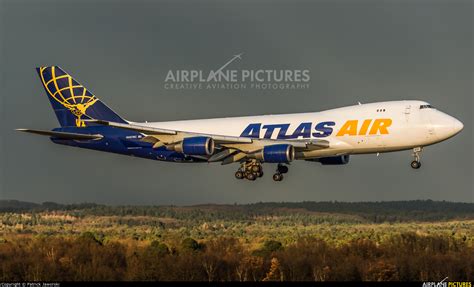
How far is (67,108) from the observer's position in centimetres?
6450

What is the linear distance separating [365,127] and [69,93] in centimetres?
1937

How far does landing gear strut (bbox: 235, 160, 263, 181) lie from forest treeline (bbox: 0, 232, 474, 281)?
1224 centimetres

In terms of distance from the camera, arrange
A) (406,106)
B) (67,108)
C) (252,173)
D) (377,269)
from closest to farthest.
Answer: (377,269), (406,106), (252,173), (67,108)

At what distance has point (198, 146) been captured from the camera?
2232 inches

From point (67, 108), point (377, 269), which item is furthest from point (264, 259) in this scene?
point (67, 108)

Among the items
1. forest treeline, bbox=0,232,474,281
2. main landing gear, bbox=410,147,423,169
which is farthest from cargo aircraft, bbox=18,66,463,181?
forest treeline, bbox=0,232,474,281

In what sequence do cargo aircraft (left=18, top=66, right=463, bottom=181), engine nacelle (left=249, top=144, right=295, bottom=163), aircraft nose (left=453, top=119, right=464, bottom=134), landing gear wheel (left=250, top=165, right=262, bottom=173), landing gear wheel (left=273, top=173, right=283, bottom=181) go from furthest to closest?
landing gear wheel (left=273, top=173, right=283, bottom=181) → landing gear wheel (left=250, top=165, right=262, bottom=173) → engine nacelle (left=249, top=144, right=295, bottom=163) → cargo aircraft (left=18, top=66, right=463, bottom=181) → aircraft nose (left=453, top=119, right=464, bottom=134)

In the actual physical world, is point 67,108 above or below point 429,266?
above

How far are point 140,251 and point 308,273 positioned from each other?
7429mm

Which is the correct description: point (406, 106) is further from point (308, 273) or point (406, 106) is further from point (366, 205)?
point (308, 273)

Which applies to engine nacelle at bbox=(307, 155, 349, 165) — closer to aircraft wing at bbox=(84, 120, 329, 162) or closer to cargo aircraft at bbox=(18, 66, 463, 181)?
cargo aircraft at bbox=(18, 66, 463, 181)

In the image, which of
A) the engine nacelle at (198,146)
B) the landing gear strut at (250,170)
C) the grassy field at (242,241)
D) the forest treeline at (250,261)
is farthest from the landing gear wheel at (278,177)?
Answer: the forest treeline at (250,261)

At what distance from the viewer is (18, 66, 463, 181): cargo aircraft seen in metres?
55.0

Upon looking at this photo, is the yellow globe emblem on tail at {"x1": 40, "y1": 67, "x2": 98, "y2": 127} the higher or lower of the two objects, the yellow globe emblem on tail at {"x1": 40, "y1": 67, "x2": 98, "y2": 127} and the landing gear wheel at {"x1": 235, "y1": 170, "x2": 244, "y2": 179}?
the higher
